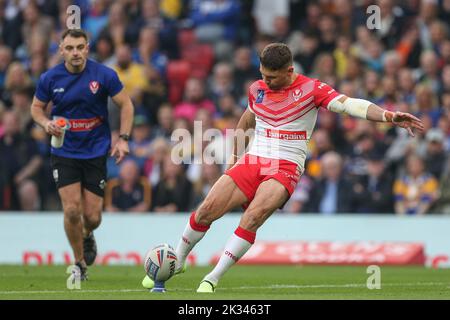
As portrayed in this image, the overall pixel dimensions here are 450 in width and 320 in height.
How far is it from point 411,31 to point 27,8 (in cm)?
856

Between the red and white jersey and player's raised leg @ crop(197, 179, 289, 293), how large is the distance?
0.44 meters

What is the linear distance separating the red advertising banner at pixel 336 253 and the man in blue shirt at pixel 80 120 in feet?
20.7

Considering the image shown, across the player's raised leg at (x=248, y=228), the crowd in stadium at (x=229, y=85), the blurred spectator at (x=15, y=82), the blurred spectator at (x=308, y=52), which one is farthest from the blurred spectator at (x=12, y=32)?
the player's raised leg at (x=248, y=228)

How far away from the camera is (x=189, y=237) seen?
12.0 m

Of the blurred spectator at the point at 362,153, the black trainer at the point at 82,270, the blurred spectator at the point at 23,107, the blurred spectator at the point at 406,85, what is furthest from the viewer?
the blurred spectator at the point at 23,107

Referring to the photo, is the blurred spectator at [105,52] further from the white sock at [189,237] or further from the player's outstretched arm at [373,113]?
the player's outstretched arm at [373,113]

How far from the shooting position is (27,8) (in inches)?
1001

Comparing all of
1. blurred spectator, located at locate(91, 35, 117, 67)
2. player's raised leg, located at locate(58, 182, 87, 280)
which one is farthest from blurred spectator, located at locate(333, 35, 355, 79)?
player's raised leg, located at locate(58, 182, 87, 280)

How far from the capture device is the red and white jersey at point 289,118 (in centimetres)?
1198

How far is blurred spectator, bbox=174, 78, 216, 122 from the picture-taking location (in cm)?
2286

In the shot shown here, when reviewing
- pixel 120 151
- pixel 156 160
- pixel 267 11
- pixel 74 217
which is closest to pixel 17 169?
pixel 156 160

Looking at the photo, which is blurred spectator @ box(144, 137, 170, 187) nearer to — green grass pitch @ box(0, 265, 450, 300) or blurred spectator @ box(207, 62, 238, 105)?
blurred spectator @ box(207, 62, 238, 105)

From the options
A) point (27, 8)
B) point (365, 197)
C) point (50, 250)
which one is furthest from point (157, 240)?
point (27, 8)

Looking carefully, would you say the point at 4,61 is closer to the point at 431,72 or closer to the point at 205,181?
the point at 205,181
